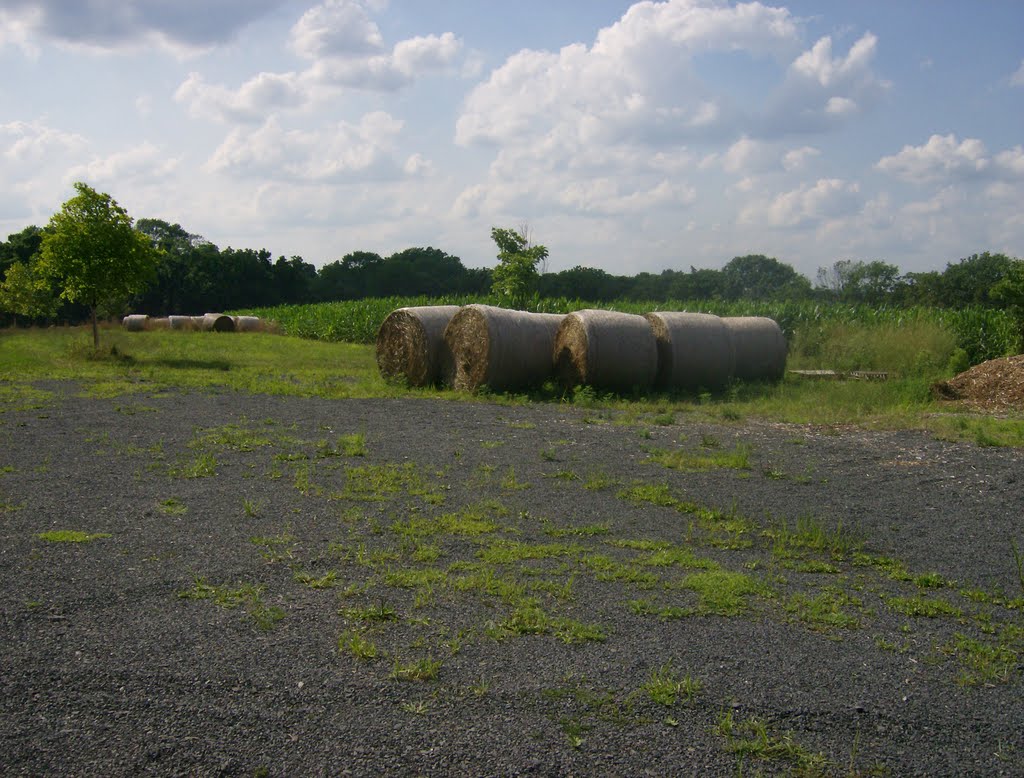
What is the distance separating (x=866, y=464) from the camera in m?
9.65

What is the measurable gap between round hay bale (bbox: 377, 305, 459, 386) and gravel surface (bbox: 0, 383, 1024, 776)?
7311 millimetres

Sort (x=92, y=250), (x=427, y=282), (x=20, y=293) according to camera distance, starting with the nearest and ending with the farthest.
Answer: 1. (x=92, y=250)
2. (x=20, y=293)
3. (x=427, y=282)

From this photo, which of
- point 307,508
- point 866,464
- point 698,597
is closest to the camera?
point 698,597

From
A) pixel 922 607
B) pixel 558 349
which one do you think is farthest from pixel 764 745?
pixel 558 349

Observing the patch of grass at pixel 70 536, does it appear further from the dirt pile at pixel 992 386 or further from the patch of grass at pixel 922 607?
the dirt pile at pixel 992 386

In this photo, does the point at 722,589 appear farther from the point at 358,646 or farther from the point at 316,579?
the point at 316,579

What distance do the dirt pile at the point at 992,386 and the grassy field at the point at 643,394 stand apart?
51 cm

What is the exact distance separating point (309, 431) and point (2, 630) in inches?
Result: 263

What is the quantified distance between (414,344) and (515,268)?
50.1ft

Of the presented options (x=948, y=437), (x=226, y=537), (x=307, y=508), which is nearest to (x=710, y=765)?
(x=226, y=537)

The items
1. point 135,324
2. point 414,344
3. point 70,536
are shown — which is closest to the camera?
point 70,536

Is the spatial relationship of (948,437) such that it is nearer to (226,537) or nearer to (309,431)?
(309,431)

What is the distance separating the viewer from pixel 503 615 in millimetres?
4953

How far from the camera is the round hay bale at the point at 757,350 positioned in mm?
18141
